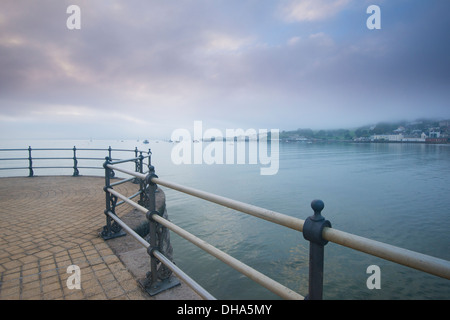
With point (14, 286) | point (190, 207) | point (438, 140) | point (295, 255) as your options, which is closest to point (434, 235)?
point (295, 255)

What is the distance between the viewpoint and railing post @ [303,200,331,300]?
1241mm

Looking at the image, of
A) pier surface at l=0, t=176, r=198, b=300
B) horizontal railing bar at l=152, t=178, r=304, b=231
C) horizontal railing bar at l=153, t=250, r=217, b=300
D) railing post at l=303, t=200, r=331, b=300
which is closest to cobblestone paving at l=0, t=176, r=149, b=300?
pier surface at l=0, t=176, r=198, b=300

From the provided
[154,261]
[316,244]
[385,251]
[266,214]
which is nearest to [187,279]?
[154,261]

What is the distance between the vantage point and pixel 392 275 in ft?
29.6

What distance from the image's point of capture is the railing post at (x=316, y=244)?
4.07 feet

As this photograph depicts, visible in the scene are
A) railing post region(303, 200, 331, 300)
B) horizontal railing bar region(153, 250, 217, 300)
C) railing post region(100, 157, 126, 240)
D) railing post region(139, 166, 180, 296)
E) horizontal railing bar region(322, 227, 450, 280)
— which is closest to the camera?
horizontal railing bar region(322, 227, 450, 280)

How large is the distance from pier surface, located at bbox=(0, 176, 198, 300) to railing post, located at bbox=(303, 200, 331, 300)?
64.7 inches

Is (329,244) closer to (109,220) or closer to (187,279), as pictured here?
(109,220)

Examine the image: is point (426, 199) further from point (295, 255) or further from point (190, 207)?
point (190, 207)

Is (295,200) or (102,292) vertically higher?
(102,292)

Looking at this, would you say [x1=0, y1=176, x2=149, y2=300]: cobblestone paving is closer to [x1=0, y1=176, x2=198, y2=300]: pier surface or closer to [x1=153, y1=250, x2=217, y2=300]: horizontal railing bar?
[x1=0, y1=176, x2=198, y2=300]: pier surface

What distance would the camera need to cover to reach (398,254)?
1.04 metres

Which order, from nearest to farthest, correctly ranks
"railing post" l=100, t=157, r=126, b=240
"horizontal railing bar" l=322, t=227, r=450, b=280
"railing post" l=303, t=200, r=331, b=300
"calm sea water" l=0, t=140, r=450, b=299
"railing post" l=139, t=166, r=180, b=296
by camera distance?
"horizontal railing bar" l=322, t=227, r=450, b=280
"railing post" l=303, t=200, r=331, b=300
"railing post" l=139, t=166, r=180, b=296
"railing post" l=100, t=157, r=126, b=240
"calm sea water" l=0, t=140, r=450, b=299

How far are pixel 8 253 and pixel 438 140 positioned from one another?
574 ft
